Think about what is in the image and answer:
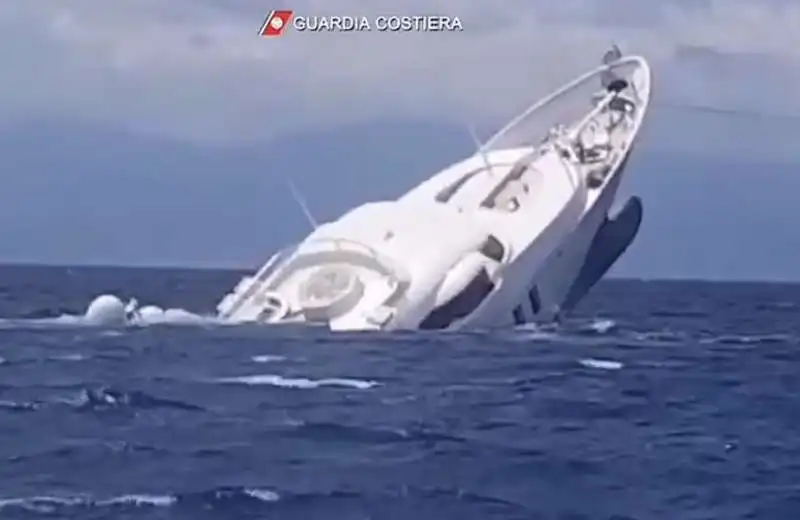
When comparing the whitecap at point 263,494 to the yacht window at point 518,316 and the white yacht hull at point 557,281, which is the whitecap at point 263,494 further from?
the yacht window at point 518,316

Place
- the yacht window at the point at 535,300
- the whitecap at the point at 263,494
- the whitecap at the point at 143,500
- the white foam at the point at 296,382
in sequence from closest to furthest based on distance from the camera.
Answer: the whitecap at the point at 143,500 → the whitecap at the point at 263,494 → the white foam at the point at 296,382 → the yacht window at the point at 535,300

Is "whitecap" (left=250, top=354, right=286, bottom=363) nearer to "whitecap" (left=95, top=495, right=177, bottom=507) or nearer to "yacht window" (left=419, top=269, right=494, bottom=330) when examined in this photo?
"yacht window" (left=419, top=269, right=494, bottom=330)

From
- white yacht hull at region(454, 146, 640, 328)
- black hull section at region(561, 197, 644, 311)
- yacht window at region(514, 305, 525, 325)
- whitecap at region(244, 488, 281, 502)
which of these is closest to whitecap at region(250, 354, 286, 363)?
white yacht hull at region(454, 146, 640, 328)

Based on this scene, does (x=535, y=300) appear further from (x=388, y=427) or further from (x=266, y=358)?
(x=388, y=427)

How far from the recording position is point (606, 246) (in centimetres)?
5484

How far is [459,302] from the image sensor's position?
4681 centimetres

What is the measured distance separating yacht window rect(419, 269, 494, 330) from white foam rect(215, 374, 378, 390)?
874cm

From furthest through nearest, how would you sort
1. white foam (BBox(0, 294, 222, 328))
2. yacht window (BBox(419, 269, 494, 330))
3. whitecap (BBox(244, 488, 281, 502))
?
white foam (BBox(0, 294, 222, 328)), yacht window (BBox(419, 269, 494, 330)), whitecap (BBox(244, 488, 281, 502))

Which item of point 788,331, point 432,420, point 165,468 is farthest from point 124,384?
point 788,331

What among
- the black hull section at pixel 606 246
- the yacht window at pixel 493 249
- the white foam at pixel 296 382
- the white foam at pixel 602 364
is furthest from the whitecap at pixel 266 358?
the black hull section at pixel 606 246

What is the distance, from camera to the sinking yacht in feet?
151

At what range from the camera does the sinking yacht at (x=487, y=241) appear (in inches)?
1817

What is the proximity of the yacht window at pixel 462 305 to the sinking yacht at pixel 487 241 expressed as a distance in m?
0.04

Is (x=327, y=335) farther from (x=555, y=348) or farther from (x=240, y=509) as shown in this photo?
(x=240, y=509)
